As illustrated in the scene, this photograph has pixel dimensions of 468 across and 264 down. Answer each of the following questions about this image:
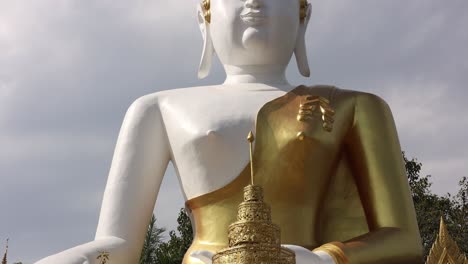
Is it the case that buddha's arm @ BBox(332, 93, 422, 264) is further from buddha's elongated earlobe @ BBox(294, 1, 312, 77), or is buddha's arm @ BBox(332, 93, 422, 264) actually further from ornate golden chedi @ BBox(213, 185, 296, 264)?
ornate golden chedi @ BBox(213, 185, 296, 264)

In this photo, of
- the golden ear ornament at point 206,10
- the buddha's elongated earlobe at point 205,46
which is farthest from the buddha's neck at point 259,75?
the golden ear ornament at point 206,10

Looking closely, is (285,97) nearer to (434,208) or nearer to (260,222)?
(260,222)

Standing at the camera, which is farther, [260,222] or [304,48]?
[304,48]

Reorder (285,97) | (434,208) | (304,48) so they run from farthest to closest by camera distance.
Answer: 1. (434,208)
2. (304,48)
3. (285,97)

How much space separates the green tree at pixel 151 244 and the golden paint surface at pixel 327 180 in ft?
33.3

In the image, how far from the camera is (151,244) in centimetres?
1584

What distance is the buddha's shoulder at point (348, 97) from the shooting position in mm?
5715

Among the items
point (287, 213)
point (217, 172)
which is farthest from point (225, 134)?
point (287, 213)

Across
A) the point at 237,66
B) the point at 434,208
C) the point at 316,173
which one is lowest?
the point at 434,208

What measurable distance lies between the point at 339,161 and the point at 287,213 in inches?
25.5

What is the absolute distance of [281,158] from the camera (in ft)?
17.8

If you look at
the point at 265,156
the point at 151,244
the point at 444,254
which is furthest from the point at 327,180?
the point at 151,244

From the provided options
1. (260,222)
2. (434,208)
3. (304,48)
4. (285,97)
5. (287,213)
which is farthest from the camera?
(434,208)

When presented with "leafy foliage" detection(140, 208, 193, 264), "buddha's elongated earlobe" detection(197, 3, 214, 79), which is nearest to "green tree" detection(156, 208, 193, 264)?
"leafy foliage" detection(140, 208, 193, 264)
